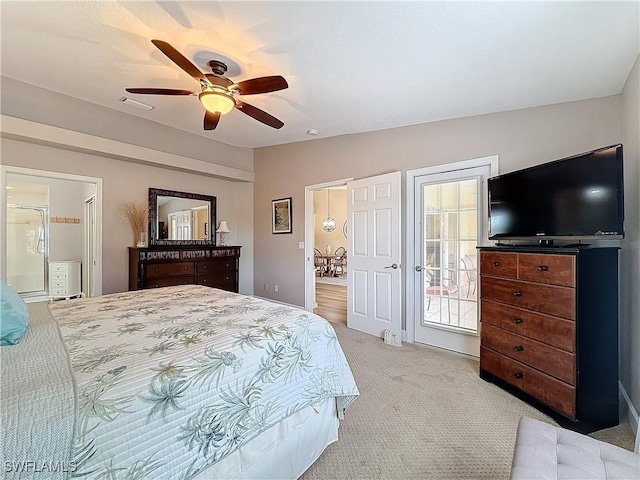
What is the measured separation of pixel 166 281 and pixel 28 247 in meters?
4.10

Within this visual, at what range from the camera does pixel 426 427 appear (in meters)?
1.94

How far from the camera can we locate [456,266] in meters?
3.23

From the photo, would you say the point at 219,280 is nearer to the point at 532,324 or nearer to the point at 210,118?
the point at 210,118

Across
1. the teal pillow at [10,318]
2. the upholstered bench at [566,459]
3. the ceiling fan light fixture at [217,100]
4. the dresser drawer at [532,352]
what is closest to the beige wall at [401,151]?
the dresser drawer at [532,352]

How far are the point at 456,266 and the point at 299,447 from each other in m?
2.51

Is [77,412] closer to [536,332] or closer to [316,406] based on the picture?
[316,406]

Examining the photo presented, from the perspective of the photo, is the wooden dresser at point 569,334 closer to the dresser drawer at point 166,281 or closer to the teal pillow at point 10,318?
the teal pillow at point 10,318

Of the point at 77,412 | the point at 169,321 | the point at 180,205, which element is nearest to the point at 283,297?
the point at 180,205

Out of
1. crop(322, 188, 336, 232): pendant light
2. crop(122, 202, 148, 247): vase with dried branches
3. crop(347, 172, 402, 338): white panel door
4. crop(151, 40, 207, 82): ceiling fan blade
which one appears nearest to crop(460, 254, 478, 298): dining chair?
crop(347, 172, 402, 338): white panel door

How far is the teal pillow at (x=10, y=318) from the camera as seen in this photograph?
1.26m

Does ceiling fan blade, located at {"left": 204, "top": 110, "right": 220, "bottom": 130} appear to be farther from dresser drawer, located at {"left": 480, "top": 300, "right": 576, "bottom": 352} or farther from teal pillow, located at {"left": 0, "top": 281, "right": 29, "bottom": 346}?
dresser drawer, located at {"left": 480, "top": 300, "right": 576, "bottom": 352}

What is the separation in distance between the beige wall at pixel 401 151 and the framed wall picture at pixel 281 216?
10 cm

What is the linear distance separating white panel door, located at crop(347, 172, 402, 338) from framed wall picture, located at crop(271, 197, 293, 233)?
4.00 ft

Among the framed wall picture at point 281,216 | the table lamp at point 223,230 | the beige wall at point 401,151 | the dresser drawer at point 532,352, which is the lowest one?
the dresser drawer at point 532,352
